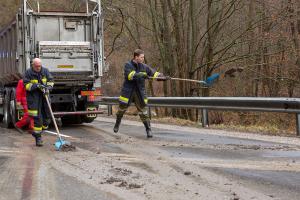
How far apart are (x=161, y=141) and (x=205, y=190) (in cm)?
418

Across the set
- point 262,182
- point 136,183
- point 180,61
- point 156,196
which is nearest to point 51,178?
point 136,183

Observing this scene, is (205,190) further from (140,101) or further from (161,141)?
(140,101)

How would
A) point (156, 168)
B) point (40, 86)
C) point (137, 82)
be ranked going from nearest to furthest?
point (156, 168)
point (40, 86)
point (137, 82)

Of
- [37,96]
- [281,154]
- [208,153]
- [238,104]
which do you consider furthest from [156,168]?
[238,104]

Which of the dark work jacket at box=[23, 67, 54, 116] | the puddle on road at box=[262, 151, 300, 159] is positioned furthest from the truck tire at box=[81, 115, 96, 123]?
the puddle on road at box=[262, 151, 300, 159]

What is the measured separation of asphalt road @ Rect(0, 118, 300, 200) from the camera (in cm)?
518

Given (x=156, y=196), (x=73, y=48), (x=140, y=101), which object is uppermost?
(x=73, y=48)

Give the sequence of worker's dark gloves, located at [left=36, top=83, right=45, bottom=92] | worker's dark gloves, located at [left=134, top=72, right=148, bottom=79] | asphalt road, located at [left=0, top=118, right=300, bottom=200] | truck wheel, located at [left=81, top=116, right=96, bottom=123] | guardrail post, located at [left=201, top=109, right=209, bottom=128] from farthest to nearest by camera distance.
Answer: truck wheel, located at [left=81, top=116, right=96, bottom=123], guardrail post, located at [left=201, top=109, right=209, bottom=128], worker's dark gloves, located at [left=134, top=72, right=148, bottom=79], worker's dark gloves, located at [left=36, top=83, right=45, bottom=92], asphalt road, located at [left=0, top=118, right=300, bottom=200]

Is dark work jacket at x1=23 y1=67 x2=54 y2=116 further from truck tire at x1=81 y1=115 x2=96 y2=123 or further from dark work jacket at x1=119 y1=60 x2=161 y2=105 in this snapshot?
truck tire at x1=81 y1=115 x2=96 y2=123

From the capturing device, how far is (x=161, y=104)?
14.4 meters

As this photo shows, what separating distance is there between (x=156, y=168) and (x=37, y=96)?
3.65 meters

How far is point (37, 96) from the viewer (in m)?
9.24

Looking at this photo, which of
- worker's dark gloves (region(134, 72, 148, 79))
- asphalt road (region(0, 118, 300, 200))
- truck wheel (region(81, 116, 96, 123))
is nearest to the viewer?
asphalt road (region(0, 118, 300, 200))

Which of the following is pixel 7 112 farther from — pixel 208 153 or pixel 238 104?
pixel 208 153
